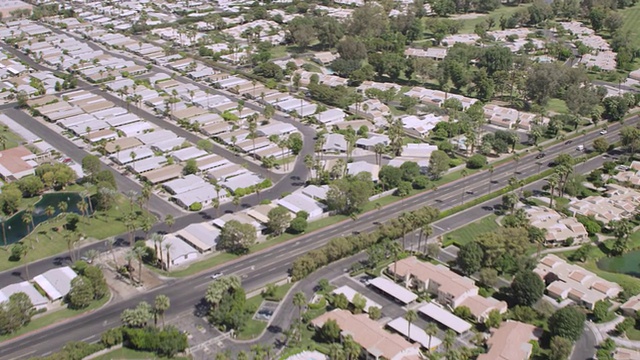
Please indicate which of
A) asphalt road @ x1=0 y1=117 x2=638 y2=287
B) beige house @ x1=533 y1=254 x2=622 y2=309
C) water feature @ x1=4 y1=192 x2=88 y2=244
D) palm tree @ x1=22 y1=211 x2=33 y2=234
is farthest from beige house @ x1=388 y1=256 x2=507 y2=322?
water feature @ x1=4 y1=192 x2=88 y2=244

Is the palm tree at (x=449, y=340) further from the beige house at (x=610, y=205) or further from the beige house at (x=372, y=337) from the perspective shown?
the beige house at (x=610, y=205)

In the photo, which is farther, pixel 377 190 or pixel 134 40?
pixel 134 40

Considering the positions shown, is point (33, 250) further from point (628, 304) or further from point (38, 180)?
point (628, 304)

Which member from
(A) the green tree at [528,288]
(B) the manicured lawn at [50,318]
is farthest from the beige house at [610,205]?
(B) the manicured lawn at [50,318]

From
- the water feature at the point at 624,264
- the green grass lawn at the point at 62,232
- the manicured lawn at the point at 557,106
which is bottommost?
the green grass lawn at the point at 62,232

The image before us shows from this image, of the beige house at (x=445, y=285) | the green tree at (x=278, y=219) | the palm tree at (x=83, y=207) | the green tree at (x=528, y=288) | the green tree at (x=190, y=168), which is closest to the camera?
the beige house at (x=445, y=285)

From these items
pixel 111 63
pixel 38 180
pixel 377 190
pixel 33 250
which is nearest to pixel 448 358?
pixel 377 190

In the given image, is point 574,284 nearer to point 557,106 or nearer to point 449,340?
point 449,340
